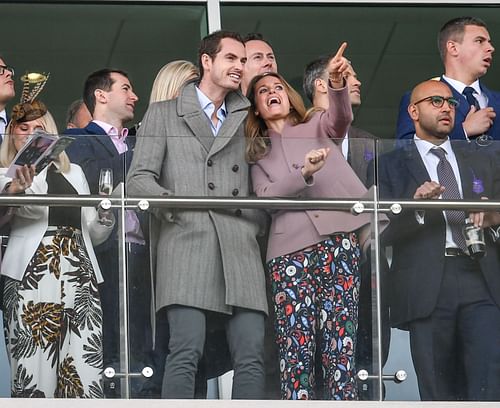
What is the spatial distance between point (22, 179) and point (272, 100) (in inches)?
57.9

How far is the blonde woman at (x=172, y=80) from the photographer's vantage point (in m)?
12.1

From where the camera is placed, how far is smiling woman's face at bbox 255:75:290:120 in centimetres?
1158

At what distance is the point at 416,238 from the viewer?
1123cm

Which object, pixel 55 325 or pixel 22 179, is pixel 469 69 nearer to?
pixel 22 179

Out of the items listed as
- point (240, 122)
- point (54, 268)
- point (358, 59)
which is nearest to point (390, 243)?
point (240, 122)

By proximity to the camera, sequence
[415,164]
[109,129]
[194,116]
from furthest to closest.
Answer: [109,129] → [194,116] → [415,164]

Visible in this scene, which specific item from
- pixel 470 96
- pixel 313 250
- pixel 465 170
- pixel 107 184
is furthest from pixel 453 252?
pixel 107 184

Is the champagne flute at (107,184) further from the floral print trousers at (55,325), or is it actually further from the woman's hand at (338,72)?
the woman's hand at (338,72)

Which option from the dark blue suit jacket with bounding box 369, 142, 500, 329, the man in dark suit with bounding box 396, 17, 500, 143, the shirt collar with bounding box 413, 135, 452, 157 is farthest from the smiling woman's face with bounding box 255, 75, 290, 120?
the man in dark suit with bounding box 396, 17, 500, 143

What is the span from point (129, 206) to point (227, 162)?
0.57 metres

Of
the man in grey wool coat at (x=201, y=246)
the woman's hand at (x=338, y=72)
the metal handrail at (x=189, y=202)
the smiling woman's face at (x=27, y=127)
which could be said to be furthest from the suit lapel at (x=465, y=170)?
the smiling woman's face at (x=27, y=127)

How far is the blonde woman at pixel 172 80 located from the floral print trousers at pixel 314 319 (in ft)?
5.12

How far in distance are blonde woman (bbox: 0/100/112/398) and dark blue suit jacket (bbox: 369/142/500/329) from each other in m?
1.55

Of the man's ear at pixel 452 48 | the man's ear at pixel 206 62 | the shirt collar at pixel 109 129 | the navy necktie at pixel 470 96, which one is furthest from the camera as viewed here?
the man's ear at pixel 452 48
